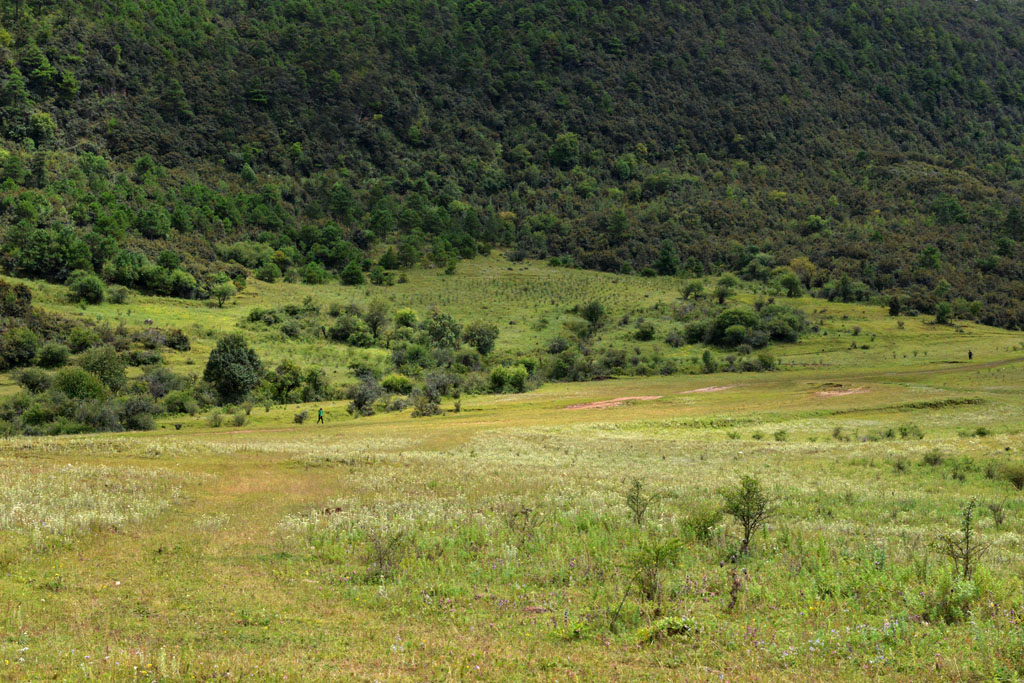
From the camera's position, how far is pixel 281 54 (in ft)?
611

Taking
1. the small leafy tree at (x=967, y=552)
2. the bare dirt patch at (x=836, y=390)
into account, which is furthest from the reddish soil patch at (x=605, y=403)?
the small leafy tree at (x=967, y=552)

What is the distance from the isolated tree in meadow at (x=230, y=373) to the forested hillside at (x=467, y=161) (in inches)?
1541

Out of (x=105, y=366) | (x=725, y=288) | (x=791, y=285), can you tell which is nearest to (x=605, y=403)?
(x=105, y=366)

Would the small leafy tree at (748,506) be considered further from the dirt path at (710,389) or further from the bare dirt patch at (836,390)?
the dirt path at (710,389)

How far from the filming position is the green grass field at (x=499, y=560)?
22.4 ft

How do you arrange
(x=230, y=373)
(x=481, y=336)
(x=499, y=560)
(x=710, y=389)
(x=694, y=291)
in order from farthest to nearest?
(x=694, y=291)
(x=481, y=336)
(x=710, y=389)
(x=230, y=373)
(x=499, y=560)

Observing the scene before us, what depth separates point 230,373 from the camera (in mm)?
46625

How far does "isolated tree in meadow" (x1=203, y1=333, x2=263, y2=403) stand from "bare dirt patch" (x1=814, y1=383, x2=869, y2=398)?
38.5m

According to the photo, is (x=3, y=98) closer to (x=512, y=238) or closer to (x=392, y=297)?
(x=392, y=297)

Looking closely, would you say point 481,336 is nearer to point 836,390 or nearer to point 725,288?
point 836,390

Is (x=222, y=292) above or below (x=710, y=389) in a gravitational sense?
above

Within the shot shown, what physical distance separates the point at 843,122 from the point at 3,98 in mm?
190892

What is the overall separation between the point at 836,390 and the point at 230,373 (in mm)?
41051

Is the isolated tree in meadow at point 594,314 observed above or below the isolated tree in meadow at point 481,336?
above
